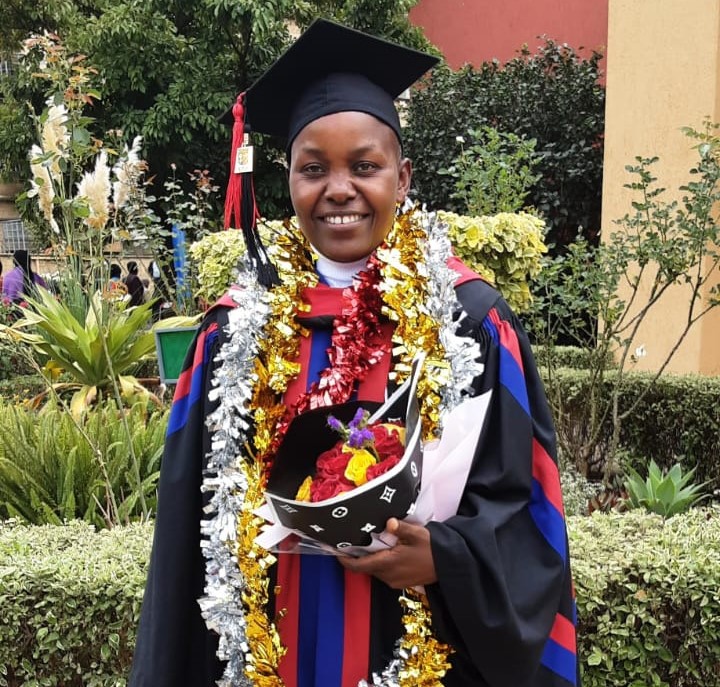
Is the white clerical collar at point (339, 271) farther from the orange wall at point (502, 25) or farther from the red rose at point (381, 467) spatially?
the orange wall at point (502, 25)

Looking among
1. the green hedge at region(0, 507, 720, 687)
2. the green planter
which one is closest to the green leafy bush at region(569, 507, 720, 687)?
the green hedge at region(0, 507, 720, 687)

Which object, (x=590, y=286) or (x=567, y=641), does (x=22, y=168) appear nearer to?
(x=590, y=286)

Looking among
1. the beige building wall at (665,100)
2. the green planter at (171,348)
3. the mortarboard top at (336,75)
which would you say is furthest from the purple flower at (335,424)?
the beige building wall at (665,100)

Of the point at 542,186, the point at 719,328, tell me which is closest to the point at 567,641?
the point at 719,328

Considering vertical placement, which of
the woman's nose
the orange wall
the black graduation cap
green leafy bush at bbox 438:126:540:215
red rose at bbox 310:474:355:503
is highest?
the orange wall

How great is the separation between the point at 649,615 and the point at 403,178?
1711 mm

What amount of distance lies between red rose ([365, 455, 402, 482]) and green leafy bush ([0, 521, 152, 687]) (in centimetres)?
150

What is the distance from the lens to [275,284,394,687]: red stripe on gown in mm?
1708

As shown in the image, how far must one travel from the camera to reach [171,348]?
12.7ft

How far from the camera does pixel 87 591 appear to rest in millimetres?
2668

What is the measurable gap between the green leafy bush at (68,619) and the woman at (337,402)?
0.88 m

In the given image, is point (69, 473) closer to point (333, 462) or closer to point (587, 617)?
point (587, 617)

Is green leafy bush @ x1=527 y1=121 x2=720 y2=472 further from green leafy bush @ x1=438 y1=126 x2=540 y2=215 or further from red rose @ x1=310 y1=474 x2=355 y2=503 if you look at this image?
red rose @ x1=310 y1=474 x2=355 y2=503

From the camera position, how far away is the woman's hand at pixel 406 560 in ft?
4.98
